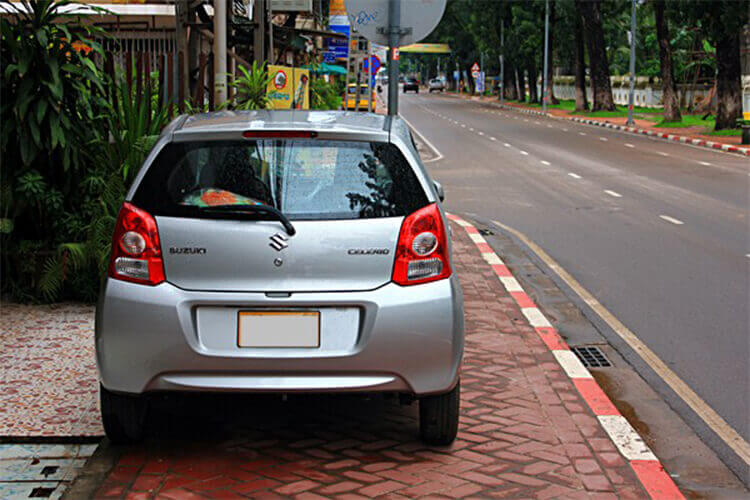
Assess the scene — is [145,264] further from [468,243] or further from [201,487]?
[468,243]

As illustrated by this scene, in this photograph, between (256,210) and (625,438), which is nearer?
(256,210)

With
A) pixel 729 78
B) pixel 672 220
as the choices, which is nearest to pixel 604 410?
pixel 672 220

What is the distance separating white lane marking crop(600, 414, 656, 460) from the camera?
528cm

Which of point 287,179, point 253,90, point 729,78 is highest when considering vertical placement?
point 729,78

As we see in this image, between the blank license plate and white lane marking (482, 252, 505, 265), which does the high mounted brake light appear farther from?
white lane marking (482, 252, 505, 265)

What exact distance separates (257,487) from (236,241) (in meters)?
1.08

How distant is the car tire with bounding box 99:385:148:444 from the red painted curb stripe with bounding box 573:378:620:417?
2.47 metres

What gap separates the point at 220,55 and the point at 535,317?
4184 mm

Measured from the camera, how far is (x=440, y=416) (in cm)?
512

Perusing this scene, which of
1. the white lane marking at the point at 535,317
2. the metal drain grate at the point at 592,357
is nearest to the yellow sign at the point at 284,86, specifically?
the white lane marking at the point at 535,317

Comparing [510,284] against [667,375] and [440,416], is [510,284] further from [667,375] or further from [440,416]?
[440,416]

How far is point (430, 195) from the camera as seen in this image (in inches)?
196

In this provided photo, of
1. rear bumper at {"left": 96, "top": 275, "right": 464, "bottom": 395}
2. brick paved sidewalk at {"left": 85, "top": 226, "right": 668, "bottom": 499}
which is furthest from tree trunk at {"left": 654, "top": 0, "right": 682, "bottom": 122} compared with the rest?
rear bumper at {"left": 96, "top": 275, "right": 464, "bottom": 395}

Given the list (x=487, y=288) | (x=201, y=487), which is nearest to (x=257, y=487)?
(x=201, y=487)
